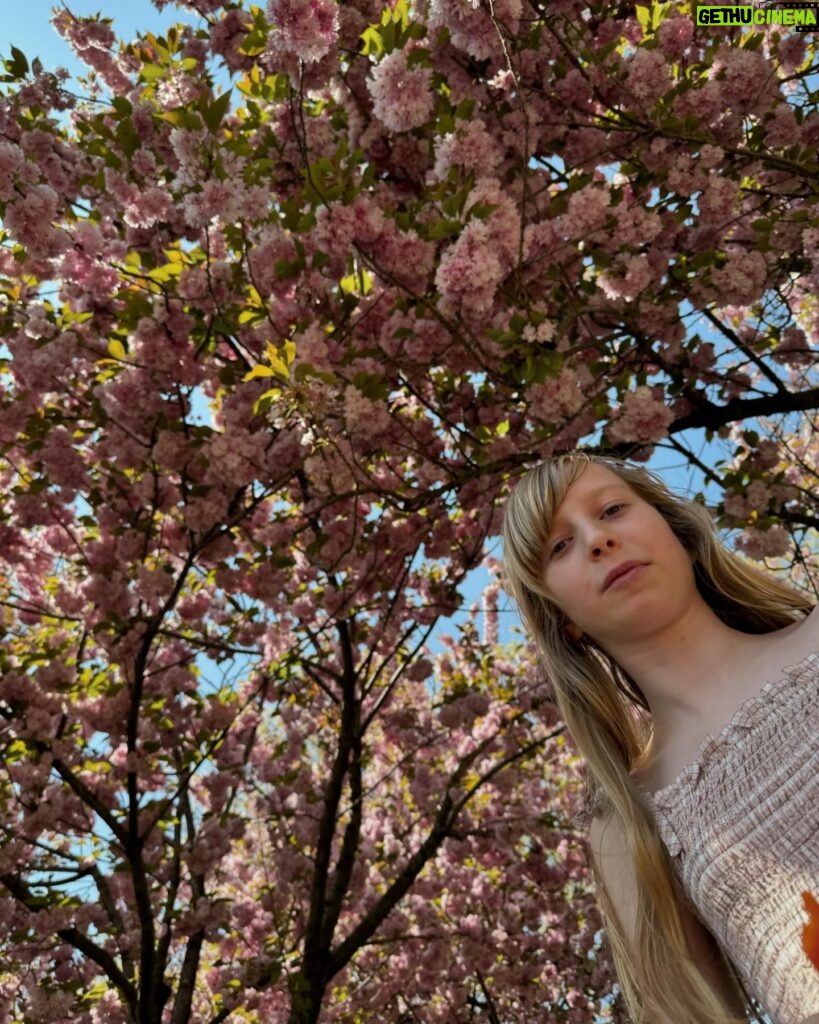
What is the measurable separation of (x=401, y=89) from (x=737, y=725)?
2.20 meters

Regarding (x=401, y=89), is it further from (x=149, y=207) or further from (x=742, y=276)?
(x=742, y=276)

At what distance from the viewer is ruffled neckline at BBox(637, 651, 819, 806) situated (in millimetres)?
1512

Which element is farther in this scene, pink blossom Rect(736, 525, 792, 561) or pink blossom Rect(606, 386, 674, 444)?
pink blossom Rect(736, 525, 792, 561)

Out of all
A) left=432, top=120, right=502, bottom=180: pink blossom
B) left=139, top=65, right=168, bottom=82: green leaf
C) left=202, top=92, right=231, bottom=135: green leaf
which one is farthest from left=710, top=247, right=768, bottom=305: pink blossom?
left=139, top=65, right=168, bottom=82: green leaf

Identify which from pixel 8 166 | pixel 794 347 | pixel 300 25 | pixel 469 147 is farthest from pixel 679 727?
pixel 794 347

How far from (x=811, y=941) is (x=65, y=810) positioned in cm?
413

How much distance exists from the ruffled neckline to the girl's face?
0.73 feet

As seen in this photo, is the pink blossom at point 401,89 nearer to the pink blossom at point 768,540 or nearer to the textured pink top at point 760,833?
the textured pink top at point 760,833

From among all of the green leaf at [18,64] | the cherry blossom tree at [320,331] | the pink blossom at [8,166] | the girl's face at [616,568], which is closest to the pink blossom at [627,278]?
the cherry blossom tree at [320,331]

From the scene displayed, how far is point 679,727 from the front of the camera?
1.65 meters

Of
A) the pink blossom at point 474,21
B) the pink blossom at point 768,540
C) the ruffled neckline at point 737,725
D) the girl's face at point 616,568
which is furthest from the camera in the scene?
the pink blossom at point 768,540

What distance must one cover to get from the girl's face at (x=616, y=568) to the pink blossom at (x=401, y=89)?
5.26ft

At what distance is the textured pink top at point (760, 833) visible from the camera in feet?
4.27

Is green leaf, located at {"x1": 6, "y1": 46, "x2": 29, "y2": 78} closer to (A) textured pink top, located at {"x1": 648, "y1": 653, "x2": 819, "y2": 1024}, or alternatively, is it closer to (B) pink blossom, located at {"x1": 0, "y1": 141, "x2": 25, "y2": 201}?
(B) pink blossom, located at {"x1": 0, "y1": 141, "x2": 25, "y2": 201}
